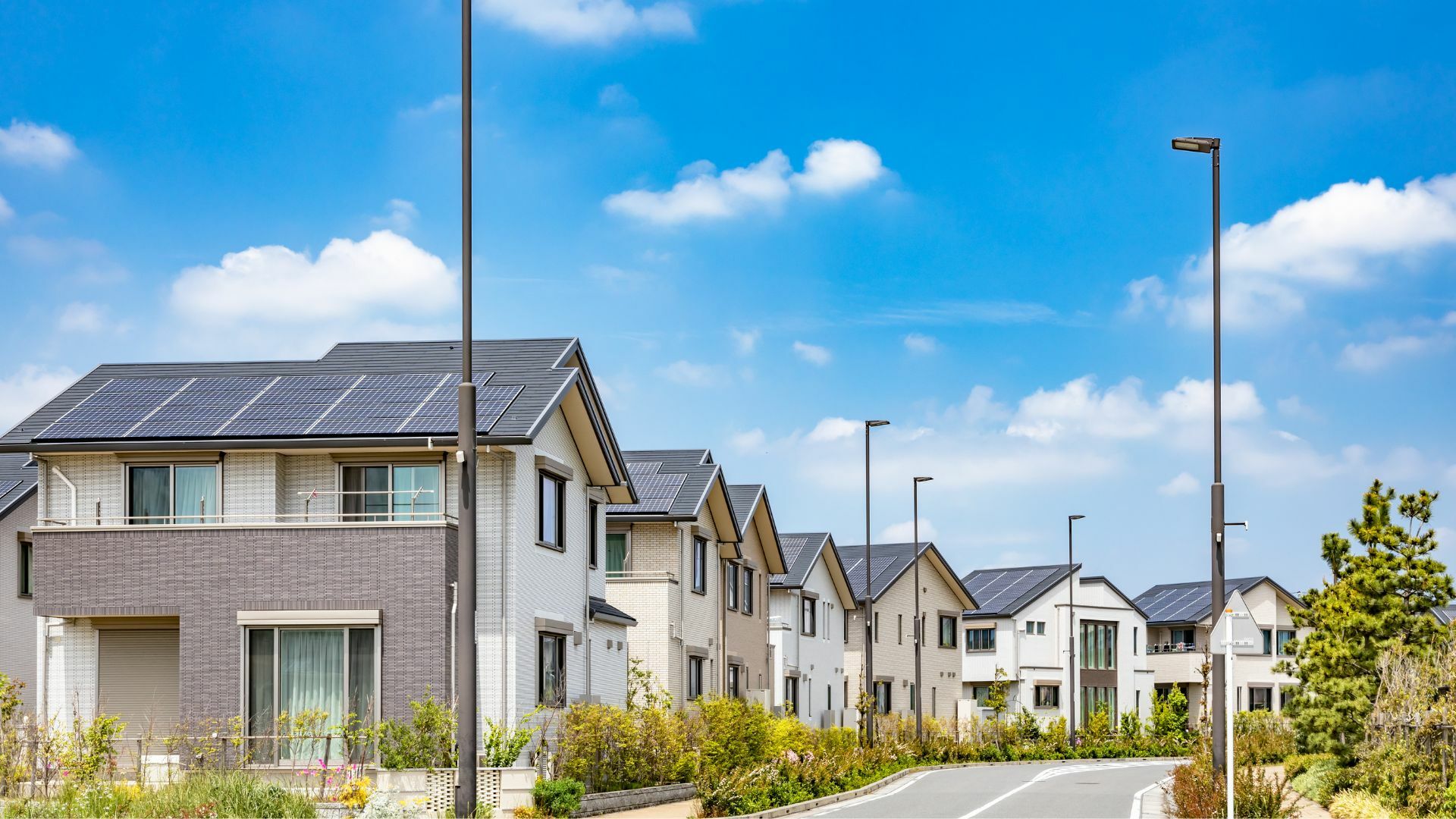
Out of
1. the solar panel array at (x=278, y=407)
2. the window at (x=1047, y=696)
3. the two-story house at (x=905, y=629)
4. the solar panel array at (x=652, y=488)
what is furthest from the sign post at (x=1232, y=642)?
the window at (x=1047, y=696)

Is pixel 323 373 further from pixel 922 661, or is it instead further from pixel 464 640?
pixel 922 661


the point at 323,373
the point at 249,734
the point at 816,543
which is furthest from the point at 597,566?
the point at 816,543

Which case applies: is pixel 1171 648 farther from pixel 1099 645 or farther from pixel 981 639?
pixel 981 639

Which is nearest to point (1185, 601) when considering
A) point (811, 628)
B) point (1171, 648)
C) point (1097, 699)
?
point (1171, 648)

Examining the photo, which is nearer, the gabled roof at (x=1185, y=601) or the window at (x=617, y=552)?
the window at (x=617, y=552)

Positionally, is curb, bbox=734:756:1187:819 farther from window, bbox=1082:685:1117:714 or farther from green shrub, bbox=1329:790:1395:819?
window, bbox=1082:685:1117:714

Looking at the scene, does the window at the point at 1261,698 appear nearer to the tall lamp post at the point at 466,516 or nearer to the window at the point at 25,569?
the window at the point at 25,569

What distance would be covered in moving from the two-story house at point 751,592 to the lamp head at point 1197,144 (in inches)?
874

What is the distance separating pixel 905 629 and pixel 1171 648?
906 inches

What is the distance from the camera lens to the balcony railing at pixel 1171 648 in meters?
79.4

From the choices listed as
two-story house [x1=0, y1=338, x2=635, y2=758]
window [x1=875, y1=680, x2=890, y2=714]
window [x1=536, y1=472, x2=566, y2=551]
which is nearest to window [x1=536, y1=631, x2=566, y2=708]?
two-story house [x1=0, y1=338, x2=635, y2=758]

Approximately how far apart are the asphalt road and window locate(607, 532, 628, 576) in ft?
28.1

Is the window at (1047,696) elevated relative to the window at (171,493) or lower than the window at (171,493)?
lower

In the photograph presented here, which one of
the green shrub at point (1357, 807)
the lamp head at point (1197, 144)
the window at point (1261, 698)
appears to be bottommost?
the window at point (1261, 698)
